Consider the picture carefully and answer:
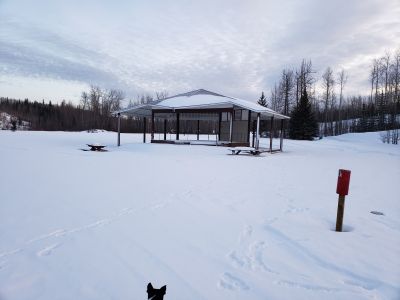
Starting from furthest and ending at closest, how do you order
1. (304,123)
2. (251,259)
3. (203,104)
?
(304,123) < (203,104) < (251,259)

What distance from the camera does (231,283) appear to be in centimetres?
275

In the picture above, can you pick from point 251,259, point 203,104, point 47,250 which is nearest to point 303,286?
point 251,259

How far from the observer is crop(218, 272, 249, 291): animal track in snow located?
269cm

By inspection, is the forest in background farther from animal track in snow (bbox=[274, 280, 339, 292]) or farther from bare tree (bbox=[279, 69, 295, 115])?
animal track in snow (bbox=[274, 280, 339, 292])

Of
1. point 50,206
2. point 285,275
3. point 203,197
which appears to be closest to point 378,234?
point 285,275

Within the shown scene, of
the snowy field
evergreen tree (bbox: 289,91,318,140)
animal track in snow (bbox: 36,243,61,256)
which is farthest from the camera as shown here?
evergreen tree (bbox: 289,91,318,140)

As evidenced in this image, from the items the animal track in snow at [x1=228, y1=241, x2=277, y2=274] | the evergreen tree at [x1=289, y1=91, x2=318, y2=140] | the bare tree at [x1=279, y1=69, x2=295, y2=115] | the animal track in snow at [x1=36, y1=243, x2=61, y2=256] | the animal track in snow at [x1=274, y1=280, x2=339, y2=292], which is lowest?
the animal track in snow at [x1=274, y1=280, x2=339, y2=292]

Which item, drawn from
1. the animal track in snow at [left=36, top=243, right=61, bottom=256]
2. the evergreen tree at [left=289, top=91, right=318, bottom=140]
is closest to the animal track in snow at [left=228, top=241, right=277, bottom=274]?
the animal track in snow at [left=36, top=243, right=61, bottom=256]

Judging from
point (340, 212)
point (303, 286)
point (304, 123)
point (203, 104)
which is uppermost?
point (203, 104)

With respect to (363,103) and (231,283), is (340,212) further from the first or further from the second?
(363,103)

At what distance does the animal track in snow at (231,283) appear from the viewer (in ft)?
8.81

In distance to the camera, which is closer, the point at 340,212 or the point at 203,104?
the point at 340,212

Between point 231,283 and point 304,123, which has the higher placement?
point 304,123

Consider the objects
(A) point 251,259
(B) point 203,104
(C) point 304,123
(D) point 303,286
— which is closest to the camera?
(D) point 303,286
